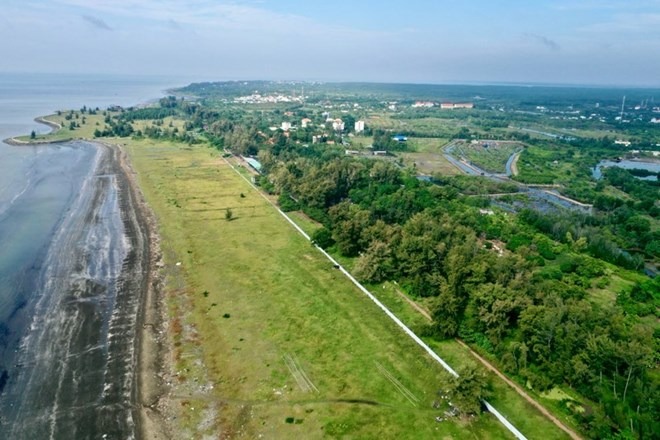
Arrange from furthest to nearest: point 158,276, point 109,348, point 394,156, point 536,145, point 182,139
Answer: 1. point 536,145
2. point 182,139
3. point 394,156
4. point 158,276
5. point 109,348

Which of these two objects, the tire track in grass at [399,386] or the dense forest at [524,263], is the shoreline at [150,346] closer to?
the tire track in grass at [399,386]

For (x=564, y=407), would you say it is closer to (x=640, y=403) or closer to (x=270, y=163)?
(x=640, y=403)

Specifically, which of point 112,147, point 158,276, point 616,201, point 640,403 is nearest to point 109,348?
point 158,276

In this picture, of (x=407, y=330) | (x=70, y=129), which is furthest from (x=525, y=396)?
(x=70, y=129)

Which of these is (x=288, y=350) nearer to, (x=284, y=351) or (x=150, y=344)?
(x=284, y=351)

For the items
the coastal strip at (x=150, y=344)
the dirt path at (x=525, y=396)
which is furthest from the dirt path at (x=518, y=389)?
the coastal strip at (x=150, y=344)

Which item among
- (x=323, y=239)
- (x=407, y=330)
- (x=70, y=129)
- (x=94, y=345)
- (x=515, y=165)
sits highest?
(x=70, y=129)
